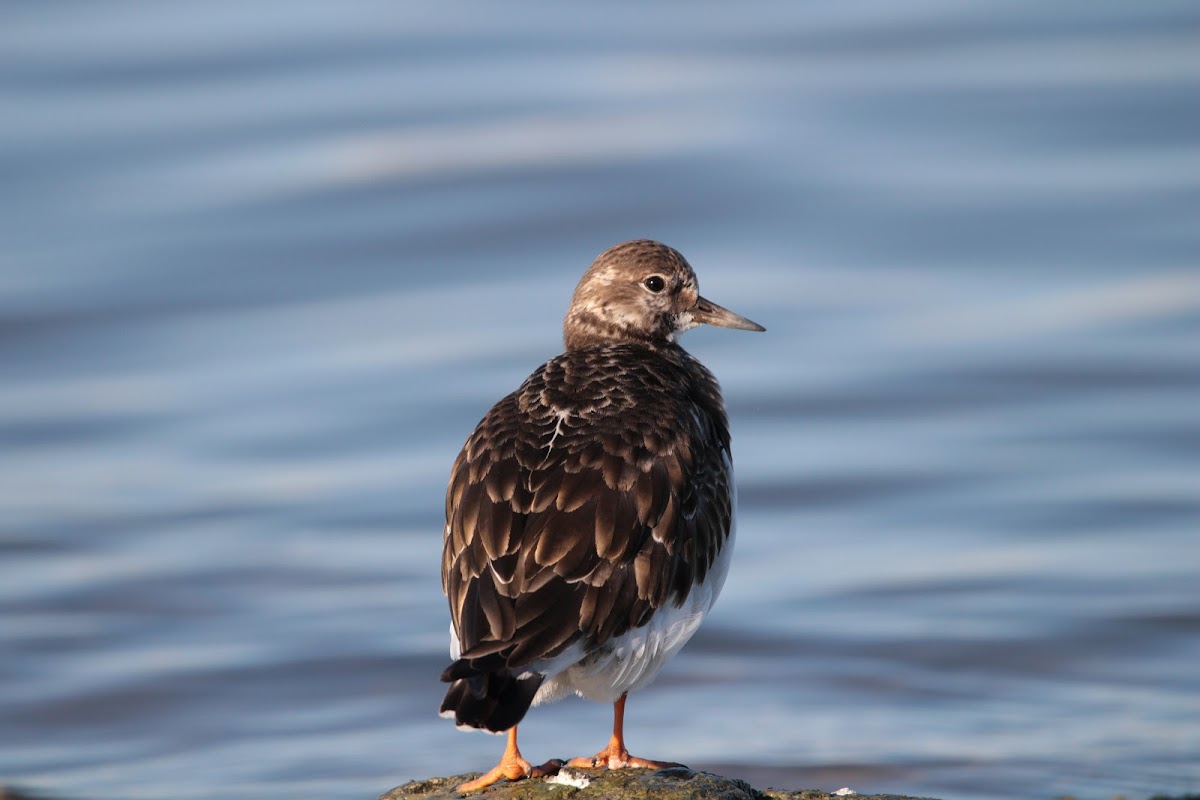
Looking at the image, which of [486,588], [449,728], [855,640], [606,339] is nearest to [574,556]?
[486,588]

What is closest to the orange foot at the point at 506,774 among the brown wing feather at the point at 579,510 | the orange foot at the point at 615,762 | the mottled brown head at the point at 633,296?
the orange foot at the point at 615,762

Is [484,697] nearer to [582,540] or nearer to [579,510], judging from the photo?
[582,540]

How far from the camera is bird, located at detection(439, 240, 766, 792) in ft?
19.1

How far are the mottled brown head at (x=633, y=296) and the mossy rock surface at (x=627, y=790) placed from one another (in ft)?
6.51

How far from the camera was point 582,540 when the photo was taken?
6121 millimetres

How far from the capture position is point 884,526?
37.5ft

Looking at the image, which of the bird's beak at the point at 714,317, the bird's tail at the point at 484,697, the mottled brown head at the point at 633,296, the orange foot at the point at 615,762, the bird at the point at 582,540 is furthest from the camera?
the bird's beak at the point at 714,317

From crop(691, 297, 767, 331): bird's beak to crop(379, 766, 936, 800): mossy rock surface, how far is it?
2141mm

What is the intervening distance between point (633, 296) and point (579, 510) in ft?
5.38

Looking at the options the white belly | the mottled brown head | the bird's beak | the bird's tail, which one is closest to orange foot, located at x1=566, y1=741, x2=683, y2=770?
the white belly

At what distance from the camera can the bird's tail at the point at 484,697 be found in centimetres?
556

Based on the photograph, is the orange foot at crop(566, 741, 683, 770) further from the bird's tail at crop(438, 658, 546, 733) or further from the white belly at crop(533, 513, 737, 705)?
the bird's tail at crop(438, 658, 546, 733)

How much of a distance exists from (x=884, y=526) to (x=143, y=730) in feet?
14.0

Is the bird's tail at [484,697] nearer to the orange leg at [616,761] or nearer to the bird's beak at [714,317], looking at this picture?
the orange leg at [616,761]
